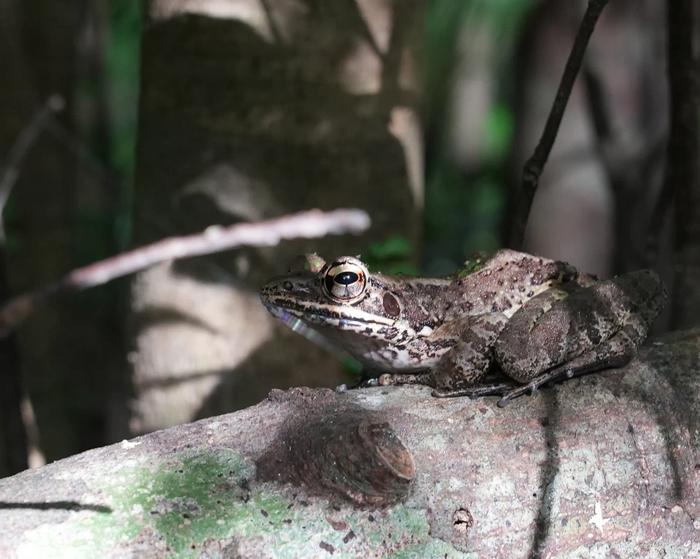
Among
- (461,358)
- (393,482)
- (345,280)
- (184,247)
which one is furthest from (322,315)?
(184,247)

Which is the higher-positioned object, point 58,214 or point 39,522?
point 58,214

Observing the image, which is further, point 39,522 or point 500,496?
point 500,496

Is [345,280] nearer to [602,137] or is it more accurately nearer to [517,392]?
[517,392]

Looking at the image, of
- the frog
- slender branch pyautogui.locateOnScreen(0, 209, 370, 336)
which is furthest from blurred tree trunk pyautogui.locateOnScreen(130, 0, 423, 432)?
Answer: slender branch pyautogui.locateOnScreen(0, 209, 370, 336)

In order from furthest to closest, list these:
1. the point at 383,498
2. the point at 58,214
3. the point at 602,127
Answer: the point at 602,127 < the point at 58,214 < the point at 383,498

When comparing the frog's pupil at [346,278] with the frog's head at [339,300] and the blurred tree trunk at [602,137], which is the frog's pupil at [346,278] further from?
the blurred tree trunk at [602,137]

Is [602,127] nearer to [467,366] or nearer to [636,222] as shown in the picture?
[636,222]

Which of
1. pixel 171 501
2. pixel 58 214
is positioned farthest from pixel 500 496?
pixel 58 214
